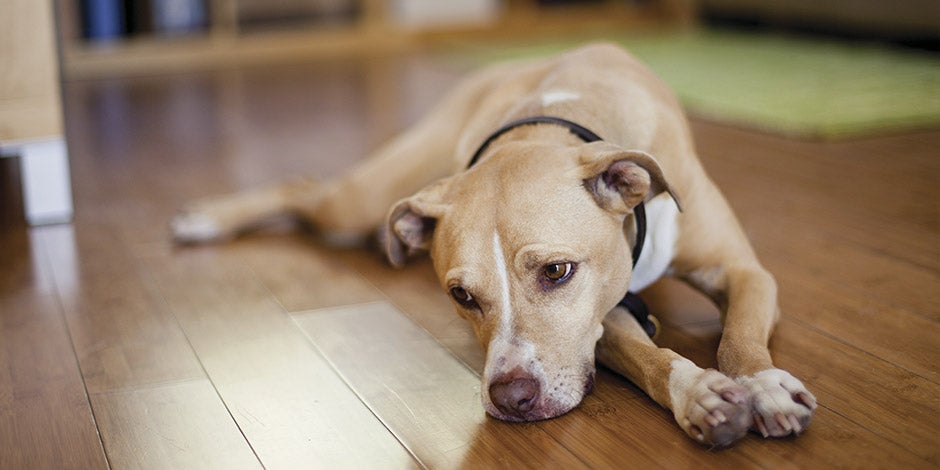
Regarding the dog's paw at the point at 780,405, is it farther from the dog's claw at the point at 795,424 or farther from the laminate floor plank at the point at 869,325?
the laminate floor plank at the point at 869,325

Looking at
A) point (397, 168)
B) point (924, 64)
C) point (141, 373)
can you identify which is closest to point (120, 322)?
point (141, 373)

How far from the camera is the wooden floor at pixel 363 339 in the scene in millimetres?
1801

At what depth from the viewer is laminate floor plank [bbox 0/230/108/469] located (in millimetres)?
1825

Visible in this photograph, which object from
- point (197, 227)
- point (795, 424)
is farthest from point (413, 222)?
point (197, 227)

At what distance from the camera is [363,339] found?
2.37 metres

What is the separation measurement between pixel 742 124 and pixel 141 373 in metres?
3.17

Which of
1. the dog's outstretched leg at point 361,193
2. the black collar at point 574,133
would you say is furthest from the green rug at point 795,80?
the black collar at point 574,133

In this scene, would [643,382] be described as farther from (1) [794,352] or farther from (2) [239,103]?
(2) [239,103]

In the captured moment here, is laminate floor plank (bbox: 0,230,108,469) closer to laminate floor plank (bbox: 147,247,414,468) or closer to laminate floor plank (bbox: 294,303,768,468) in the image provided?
laminate floor plank (bbox: 147,247,414,468)

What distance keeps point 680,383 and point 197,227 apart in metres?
1.83

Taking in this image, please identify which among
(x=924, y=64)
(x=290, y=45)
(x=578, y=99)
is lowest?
(x=290, y=45)

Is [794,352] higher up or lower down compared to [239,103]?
higher up

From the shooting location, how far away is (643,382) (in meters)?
1.96

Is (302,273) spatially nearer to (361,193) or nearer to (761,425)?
(361,193)
